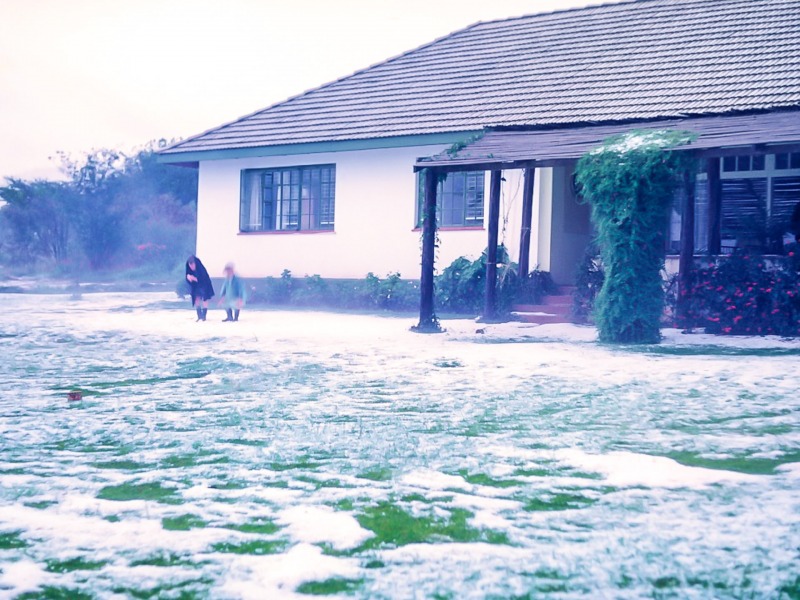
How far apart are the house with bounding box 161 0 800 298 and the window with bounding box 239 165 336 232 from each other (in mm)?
39

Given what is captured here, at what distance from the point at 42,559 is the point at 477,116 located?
1625 cm

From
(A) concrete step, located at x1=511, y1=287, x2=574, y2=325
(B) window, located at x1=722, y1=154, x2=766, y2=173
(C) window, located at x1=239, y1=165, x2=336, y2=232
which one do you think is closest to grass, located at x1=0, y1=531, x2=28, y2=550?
(A) concrete step, located at x1=511, y1=287, x2=574, y2=325

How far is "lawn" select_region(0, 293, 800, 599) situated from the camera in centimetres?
337

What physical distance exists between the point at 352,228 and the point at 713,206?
29.5 feet

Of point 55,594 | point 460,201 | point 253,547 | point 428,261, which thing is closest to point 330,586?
point 253,547

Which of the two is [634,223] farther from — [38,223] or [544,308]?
[38,223]

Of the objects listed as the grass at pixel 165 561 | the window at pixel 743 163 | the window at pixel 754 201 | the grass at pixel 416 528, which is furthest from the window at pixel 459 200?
the grass at pixel 165 561

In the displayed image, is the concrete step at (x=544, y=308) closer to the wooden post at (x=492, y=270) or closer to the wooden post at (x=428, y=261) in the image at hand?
the wooden post at (x=492, y=270)

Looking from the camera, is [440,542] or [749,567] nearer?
[749,567]

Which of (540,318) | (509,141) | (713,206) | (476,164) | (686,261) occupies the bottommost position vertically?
(540,318)

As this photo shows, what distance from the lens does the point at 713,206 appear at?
1485cm

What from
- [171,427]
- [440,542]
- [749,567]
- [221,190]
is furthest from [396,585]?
[221,190]

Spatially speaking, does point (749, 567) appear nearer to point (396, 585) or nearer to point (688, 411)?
point (396, 585)

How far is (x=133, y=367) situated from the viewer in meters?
10.1
